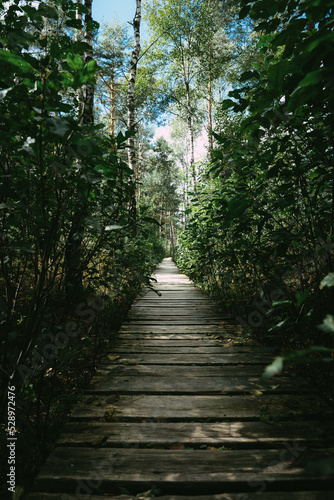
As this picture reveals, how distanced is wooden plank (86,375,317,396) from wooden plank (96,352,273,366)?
0.30 m

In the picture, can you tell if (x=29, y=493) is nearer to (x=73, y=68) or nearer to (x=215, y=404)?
(x=215, y=404)

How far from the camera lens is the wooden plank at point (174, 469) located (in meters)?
1.18

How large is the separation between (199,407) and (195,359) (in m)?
0.81

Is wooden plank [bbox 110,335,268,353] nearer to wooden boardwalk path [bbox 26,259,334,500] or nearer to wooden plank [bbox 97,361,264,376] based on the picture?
wooden boardwalk path [bbox 26,259,334,500]

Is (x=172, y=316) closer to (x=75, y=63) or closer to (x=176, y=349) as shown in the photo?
(x=176, y=349)

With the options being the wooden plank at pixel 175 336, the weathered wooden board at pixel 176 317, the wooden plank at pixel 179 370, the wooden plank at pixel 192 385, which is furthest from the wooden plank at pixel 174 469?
the weathered wooden board at pixel 176 317

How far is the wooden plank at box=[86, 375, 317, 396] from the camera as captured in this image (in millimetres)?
1940

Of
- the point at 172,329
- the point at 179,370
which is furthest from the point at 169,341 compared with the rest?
the point at 179,370

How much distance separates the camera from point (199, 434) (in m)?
1.50

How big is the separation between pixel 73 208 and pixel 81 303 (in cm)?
246

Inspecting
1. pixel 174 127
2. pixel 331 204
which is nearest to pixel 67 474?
pixel 331 204

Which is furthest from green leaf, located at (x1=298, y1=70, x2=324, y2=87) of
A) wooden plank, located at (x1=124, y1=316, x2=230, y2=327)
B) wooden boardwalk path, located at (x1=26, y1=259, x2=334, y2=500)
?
wooden plank, located at (x1=124, y1=316, x2=230, y2=327)

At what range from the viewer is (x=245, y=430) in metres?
1.52

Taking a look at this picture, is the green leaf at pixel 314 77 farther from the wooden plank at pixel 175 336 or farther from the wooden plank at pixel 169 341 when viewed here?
the wooden plank at pixel 175 336
